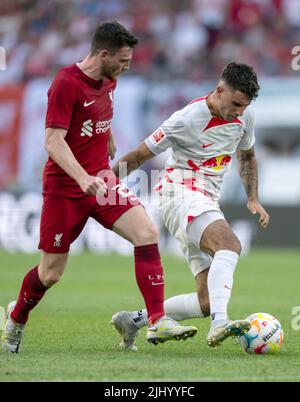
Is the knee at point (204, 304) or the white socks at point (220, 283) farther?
the knee at point (204, 304)

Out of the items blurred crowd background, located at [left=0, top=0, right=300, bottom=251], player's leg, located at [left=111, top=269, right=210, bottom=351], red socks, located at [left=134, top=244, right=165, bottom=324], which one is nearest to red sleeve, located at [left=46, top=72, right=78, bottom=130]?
red socks, located at [left=134, top=244, right=165, bottom=324]

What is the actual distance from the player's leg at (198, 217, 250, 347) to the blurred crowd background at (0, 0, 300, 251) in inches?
462

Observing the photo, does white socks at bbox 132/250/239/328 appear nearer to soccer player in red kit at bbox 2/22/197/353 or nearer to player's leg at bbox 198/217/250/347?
player's leg at bbox 198/217/250/347

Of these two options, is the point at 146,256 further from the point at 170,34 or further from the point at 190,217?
the point at 170,34

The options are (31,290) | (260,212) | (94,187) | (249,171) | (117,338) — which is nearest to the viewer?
(94,187)

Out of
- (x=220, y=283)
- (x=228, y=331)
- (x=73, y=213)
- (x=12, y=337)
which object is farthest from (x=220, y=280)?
(x=12, y=337)

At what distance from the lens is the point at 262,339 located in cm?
746

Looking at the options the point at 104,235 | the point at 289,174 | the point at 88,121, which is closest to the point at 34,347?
the point at 88,121

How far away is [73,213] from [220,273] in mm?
1186

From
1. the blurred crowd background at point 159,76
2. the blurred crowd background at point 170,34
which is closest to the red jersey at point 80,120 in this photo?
the blurred crowd background at point 159,76

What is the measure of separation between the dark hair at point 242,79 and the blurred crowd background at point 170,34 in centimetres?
1360

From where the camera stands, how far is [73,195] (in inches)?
293

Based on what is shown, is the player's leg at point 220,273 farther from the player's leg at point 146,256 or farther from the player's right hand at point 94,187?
the player's right hand at point 94,187

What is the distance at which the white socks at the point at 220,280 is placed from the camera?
726 centimetres
